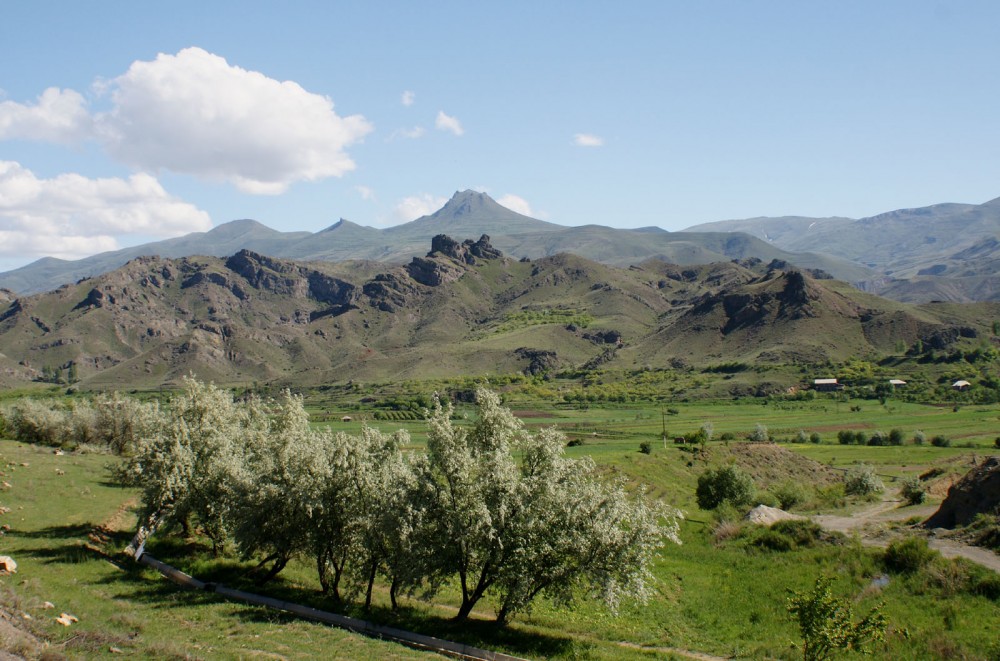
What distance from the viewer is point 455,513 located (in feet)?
96.6

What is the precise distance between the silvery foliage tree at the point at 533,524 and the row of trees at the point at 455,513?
56 millimetres

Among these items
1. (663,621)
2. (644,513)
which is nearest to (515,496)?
(644,513)

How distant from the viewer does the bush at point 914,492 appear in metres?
58.4

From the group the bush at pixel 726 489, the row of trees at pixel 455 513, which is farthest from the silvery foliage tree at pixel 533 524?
the bush at pixel 726 489

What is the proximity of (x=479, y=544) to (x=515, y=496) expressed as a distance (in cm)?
294

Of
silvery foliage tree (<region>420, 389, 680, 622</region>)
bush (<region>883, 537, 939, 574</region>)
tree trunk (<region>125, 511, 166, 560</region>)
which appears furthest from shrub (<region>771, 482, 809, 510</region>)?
tree trunk (<region>125, 511, 166, 560</region>)

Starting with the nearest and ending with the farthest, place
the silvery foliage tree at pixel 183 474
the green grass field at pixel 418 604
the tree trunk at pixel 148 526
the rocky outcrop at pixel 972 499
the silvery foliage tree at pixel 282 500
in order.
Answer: the green grass field at pixel 418 604 < the silvery foliage tree at pixel 282 500 < the silvery foliage tree at pixel 183 474 < the tree trunk at pixel 148 526 < the rocky outcrop at pixel 972 499

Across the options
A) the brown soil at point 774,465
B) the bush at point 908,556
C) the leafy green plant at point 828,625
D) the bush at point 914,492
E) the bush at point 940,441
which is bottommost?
the bush at point 940,441

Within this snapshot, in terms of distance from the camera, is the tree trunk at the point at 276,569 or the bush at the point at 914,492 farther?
the bush at the point at 914,492

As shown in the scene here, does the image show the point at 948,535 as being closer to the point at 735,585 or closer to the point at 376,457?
the point at 735,585

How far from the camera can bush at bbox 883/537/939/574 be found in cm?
3550

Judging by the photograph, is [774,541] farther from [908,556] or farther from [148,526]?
[148,526]

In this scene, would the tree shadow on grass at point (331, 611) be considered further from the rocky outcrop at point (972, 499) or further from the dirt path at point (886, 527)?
the rocky outcrop at point (972, 499)

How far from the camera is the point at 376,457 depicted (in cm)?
3350
